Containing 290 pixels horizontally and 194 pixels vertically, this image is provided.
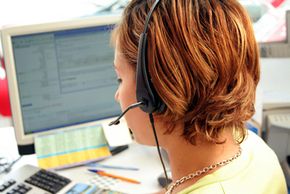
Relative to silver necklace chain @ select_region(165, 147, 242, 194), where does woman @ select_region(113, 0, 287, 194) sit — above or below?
above

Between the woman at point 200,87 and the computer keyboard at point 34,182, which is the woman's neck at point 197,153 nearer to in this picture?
the woman at point 200,87

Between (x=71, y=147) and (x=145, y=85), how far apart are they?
1.97 feet

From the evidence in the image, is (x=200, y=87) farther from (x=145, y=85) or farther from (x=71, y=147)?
(x=71, y=147)

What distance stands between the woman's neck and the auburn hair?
3 cm

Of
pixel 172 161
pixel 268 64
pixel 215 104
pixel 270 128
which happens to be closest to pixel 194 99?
pixel 215 104

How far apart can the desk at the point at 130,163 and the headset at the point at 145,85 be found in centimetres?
44

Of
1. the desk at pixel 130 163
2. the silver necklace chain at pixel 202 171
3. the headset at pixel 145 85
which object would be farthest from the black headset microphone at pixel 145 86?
the desk at pixel 130 163

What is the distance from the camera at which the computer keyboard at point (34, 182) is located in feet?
3.27

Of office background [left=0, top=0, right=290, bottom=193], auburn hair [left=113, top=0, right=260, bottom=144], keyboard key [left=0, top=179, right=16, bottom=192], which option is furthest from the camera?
office background [left=0, top=0, right=290, bottom=193]

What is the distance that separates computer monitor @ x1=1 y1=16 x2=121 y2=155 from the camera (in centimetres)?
107

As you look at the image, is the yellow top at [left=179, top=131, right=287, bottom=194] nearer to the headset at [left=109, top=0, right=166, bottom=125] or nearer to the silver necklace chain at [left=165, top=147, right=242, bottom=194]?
the silver necklace chain at [left=165, top=147, right=242, bottom=194]

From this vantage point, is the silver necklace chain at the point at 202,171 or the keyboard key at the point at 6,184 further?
the keyboard key at the point at 6,184

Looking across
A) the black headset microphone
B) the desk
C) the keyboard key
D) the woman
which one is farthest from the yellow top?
the keyboard key

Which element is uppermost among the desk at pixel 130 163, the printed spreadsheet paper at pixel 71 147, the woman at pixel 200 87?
the woman at pixel 200 87
